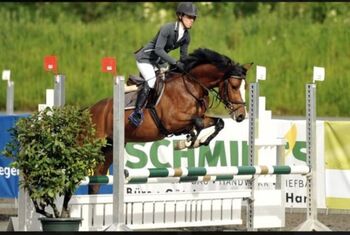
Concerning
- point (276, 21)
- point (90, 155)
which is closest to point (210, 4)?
point (276, 21)

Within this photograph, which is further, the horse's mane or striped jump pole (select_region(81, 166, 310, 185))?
the horse's mane

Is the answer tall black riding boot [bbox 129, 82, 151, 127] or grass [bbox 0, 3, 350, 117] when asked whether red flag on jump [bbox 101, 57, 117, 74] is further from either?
grass [bbox 0, 3, 350, 117]

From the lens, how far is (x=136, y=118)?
10414mm

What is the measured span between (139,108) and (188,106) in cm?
44

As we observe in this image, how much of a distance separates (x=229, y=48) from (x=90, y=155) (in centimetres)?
1621

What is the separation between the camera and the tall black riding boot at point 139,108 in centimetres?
1041

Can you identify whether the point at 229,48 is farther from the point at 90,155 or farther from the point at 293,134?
the point at 90,155

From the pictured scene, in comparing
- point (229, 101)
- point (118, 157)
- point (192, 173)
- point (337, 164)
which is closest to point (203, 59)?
point (229, 101)

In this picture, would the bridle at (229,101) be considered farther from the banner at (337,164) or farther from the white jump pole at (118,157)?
the white jump pole at (118,157)

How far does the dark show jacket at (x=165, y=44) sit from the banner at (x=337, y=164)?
175 cm

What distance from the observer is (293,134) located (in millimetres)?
11578

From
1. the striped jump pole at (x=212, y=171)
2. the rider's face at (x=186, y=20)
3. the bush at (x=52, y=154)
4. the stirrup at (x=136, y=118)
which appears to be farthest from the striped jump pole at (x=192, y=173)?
the rider's face at (x=186, y=20)

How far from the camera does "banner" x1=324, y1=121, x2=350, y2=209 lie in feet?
36.8

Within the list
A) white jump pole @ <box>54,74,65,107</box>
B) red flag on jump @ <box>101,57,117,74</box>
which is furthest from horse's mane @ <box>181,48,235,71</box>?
red flag on jump @ <box>101,57,117,74</box>
